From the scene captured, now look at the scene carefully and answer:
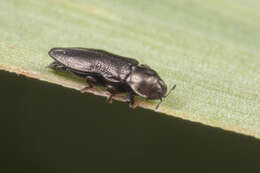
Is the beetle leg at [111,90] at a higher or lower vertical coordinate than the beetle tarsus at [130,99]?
higher

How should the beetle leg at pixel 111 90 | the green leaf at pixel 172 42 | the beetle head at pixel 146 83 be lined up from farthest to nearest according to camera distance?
1. the beetle leg at pixel 111 90
2. the beetle head at pixel 146 83
3. the green leaf at pixel 172 42

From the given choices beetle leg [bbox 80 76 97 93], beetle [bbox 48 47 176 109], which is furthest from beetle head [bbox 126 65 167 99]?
beetle leg [bbox 80 76 97 93]

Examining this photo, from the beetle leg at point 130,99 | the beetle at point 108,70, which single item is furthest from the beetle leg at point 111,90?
the beetle leg at point 130,99

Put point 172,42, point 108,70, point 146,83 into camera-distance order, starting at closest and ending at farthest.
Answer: point 146,83
point 108,70
point 172,42

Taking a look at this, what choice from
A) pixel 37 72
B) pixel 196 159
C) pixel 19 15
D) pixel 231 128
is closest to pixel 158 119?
pixel 196 159

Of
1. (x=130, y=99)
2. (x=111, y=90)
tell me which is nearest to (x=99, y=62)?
(x=111, y=90)

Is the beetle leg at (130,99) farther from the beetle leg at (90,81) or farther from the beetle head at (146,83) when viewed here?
the beetle leg at (90,81)

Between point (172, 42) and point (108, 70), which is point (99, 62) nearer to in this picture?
point (108, 70)
